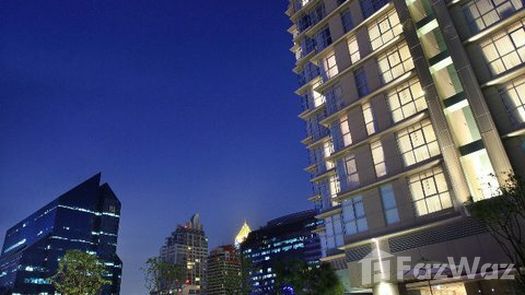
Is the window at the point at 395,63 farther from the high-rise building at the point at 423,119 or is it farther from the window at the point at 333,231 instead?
the window at the point at 333,231

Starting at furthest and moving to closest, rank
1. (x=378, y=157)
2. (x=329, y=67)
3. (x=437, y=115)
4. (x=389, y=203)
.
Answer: (x=329, y=67)
(x=378, y=157)
(x=389, y=203)
(x=437, y=115)

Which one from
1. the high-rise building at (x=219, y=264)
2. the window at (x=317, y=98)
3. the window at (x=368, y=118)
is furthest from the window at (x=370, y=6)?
the high-rise building at (x=219, y=264)

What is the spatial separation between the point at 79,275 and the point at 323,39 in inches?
1165

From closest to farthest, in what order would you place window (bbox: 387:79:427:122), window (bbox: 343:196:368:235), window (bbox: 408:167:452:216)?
window (bbox: 408:167:452:216) < window (bbox: 387:79:427:122) < window (bbox: 343:196:368:235)

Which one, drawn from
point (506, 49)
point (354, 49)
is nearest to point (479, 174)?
point (506, 49)

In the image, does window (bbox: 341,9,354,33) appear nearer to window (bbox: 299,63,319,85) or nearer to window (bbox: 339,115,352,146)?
window (bbox: 299,63,319,85)

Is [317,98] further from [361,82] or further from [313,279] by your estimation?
[313,279]

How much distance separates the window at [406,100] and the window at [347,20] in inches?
318

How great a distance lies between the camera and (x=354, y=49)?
3306cm

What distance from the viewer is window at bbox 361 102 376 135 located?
29614 millimetres

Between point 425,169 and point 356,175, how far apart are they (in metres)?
5.55

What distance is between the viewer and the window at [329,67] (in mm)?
34781

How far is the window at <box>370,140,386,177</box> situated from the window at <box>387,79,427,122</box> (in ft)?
7.51

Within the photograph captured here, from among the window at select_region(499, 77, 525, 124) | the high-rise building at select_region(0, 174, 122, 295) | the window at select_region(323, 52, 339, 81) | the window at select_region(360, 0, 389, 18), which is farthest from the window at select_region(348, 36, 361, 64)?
the high-rise building at select_region(0, 174, 122, 295)
